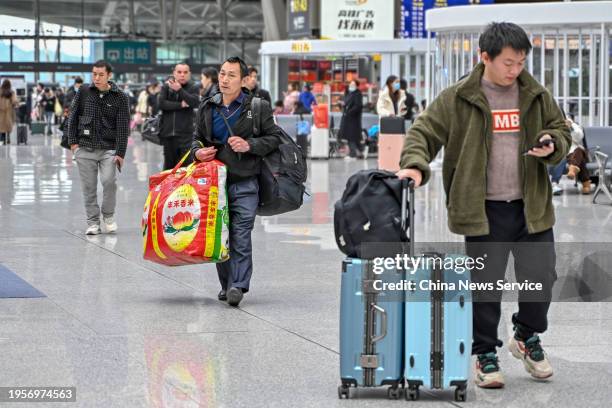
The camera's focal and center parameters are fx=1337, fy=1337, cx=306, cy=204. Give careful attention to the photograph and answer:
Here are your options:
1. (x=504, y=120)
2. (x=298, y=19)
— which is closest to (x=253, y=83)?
(x=504, y=120)

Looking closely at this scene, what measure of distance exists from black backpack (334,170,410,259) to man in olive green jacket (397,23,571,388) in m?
0.18

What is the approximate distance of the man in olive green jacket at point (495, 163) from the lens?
20.6 ft

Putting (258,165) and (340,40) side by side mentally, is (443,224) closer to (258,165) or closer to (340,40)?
(258,165)

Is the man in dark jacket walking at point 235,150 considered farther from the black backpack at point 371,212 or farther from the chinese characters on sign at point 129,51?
the chinese characters on sign at point 129,51

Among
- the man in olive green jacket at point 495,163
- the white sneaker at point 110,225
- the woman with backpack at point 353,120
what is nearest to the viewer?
the man in olive green jacket at point 495,163

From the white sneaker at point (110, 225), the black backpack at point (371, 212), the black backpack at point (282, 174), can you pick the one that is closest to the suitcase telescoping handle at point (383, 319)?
the black backpack at point (371, 212)

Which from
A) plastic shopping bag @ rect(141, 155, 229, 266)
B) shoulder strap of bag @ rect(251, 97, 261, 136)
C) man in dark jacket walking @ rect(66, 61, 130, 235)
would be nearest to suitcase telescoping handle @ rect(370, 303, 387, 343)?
plastic shopping bag @ rect(141, 155, 229, 266)

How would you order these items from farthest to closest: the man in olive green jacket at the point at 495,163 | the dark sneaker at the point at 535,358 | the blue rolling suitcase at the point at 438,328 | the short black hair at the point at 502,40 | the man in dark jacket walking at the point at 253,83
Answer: the man in dark jacket walking at the point at 253,83 → the dark sneaker at the point at 535,358 → the man in olive green jacket at the point at 495,163 → the short black hair at the point at 502,40 → the blue rolling suitcase at the point at 438,328

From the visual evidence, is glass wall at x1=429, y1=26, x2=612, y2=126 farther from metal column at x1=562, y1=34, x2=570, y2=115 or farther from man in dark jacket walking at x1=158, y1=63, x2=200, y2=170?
man in dark jacket walking at x1=158, y1=63, x2=200, y2=170

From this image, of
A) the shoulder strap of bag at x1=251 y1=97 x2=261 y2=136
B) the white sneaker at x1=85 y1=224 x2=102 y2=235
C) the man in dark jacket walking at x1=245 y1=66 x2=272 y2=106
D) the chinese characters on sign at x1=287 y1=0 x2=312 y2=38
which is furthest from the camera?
the chinese characters on sign at x1=287 y1=0 x2=312 y2=38

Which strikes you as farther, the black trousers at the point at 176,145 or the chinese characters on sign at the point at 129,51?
the chinese characters on sign at the point at 129,51

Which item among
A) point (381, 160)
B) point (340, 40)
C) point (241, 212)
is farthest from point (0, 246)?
point (340, 40)

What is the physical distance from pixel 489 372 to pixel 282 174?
3.23 m

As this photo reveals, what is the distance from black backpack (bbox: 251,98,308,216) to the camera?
925 centimetres
